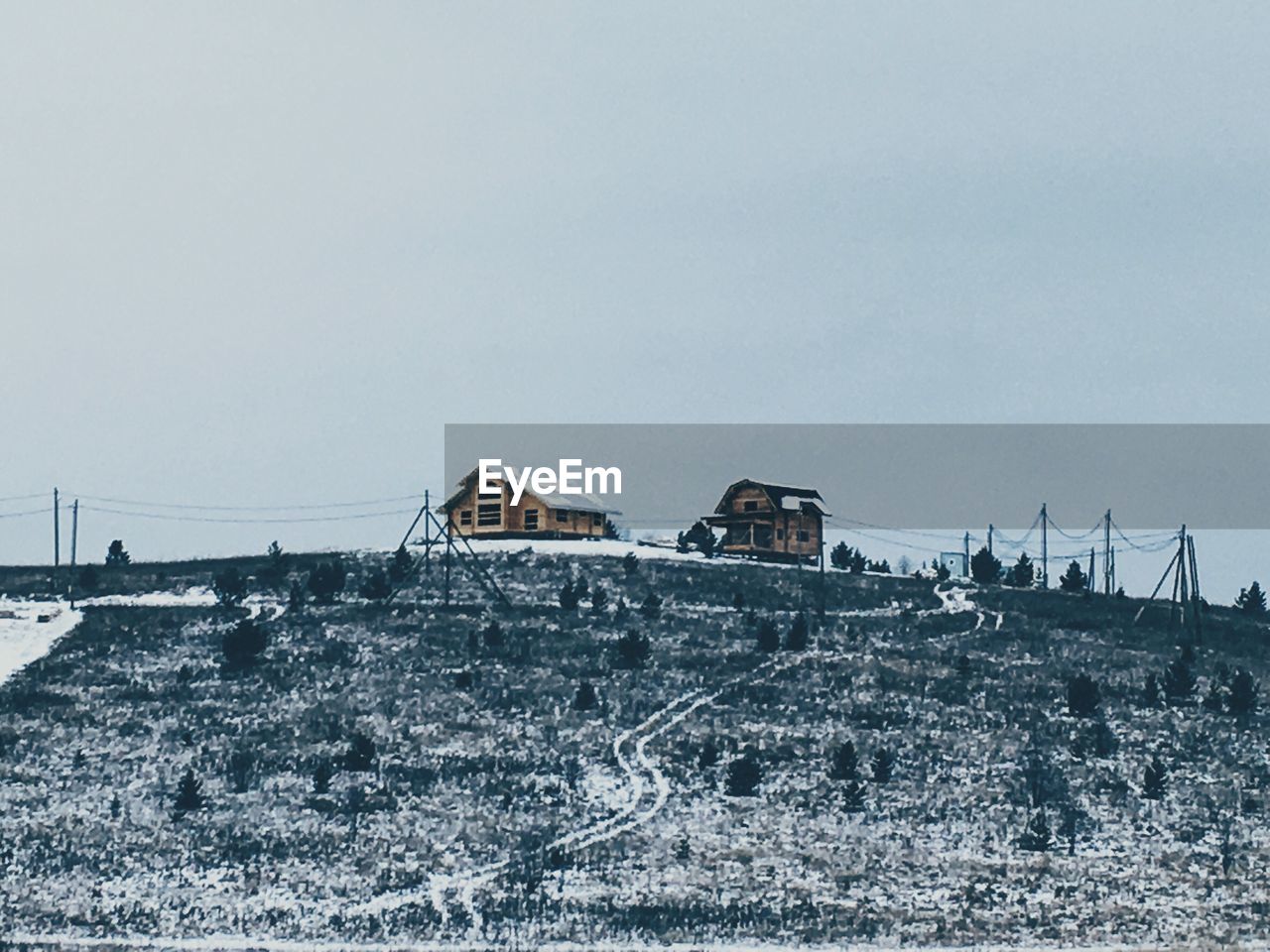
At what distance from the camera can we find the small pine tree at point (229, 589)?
74.6 meters

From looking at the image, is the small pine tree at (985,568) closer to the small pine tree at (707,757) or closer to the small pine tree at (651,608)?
the small pine tree at (651,608)

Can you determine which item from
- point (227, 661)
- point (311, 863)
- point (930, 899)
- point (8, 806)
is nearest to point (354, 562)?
point (227, 661)

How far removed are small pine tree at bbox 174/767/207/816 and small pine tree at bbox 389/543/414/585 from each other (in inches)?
1067

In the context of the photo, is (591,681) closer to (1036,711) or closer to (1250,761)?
(1036,711)

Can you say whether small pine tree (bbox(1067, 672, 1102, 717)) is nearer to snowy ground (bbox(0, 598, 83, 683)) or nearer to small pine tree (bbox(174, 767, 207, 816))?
small pine tree (bbox(174, 767, 207, 816))

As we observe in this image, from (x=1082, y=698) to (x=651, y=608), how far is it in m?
20.6

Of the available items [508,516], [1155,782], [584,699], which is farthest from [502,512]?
[1155,782]

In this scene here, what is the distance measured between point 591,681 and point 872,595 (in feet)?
73.3

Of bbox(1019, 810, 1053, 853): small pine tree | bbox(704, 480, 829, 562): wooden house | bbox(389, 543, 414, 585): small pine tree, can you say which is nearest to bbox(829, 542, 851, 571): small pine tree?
bbox(704, 480, 829, 562): wooden house

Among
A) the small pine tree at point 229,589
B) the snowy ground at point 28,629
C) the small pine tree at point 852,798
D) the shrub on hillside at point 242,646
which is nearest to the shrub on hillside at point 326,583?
the small pine tree at point 229,589

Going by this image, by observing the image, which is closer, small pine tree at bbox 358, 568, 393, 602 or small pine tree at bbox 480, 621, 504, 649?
small pine tree at bbox 480, 621, 504, 649

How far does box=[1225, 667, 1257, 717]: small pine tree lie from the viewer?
60.8m

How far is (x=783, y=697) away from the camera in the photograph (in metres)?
61.1

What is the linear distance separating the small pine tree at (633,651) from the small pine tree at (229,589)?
736 inches
